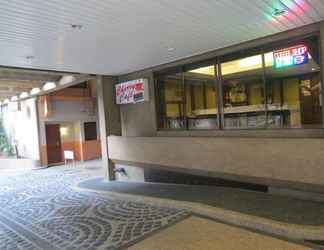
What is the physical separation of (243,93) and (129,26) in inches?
108

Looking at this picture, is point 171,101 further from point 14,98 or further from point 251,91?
point 14,98

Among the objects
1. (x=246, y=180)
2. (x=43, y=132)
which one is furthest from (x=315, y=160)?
(x=43, y=132)

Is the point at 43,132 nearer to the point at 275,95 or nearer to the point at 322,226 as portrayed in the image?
the point at 275,95

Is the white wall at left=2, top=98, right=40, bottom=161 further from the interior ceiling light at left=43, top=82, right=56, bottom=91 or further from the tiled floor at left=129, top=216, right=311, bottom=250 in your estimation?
the tiled floor at left=129, top=216, right=311, bottom=250

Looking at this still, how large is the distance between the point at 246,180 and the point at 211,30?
2717 mm

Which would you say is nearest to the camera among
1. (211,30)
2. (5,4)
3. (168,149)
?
(5,4)

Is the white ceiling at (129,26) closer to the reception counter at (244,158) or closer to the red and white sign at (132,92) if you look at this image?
the red and white sign at (132,92)

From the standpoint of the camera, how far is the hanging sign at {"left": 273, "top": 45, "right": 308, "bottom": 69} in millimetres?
4477

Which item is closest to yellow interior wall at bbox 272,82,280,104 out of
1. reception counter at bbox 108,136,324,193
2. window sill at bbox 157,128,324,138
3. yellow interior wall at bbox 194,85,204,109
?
window sill at bbox 157,128,324,138

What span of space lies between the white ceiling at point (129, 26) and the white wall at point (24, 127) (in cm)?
771

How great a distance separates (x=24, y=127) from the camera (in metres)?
13.7

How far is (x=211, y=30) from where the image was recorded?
13.9 ft

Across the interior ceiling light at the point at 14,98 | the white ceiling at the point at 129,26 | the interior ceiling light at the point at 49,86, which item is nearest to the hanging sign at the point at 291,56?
the white ceiling at the point at 129,26

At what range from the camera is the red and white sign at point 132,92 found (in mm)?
6957
